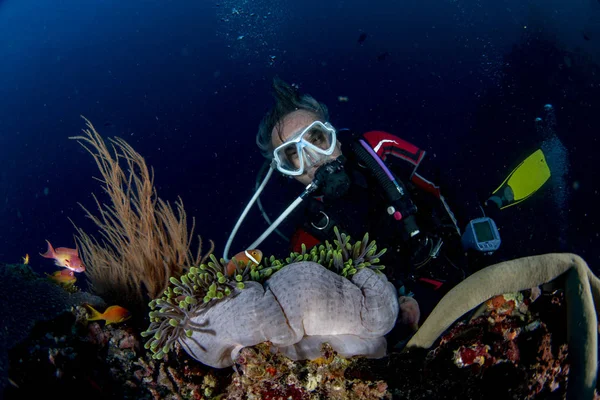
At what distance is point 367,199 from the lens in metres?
3.72

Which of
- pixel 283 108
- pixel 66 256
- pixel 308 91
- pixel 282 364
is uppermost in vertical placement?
pixel 283 108

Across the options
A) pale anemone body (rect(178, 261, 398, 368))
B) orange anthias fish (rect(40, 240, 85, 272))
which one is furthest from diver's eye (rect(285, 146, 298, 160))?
orange anthias fish (rect(40, 240, 85, 272))

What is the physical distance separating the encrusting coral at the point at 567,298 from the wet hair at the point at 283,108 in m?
2.84

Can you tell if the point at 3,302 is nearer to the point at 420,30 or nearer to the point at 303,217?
the point at 303,217

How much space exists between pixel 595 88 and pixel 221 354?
16160 millimetres

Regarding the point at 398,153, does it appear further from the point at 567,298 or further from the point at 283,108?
the point at 567,298

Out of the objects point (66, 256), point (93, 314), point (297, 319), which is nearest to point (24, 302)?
point (93, 314)

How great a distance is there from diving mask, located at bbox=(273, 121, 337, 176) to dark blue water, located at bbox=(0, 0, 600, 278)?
2.74 feet

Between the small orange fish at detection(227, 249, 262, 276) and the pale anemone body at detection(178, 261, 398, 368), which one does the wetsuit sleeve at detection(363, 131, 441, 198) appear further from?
the pale anemone body at detection(178, 261, 398, 368)

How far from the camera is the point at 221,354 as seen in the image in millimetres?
1910

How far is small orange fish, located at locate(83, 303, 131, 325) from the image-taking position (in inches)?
81.0

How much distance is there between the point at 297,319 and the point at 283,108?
2.84 meters

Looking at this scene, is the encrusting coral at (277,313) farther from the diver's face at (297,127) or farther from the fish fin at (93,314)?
the diver's face at (297,127)

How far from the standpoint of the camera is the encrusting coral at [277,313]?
5.93 ft
